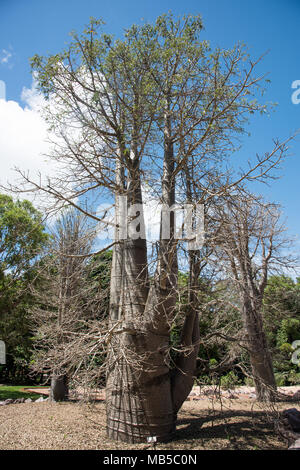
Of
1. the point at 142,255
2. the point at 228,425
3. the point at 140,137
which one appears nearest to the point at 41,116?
the point at 140,137

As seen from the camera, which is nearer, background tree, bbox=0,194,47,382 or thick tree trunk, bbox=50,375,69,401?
thick tree trunk, bbox=50,375,69,401

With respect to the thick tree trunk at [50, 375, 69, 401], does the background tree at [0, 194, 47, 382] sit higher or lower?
higher

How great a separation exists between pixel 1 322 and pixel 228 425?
7.47 metres

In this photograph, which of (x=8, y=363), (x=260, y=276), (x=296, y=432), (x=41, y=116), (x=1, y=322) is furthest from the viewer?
(x=8, y=363)

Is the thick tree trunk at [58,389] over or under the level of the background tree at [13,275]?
under

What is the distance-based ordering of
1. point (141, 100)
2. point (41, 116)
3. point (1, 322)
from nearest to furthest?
point (141, 100), point (41, 116), point (1, 322)

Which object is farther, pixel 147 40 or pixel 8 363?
pixel 8 363

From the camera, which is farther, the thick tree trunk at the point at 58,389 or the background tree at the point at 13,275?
the background tree at the point at 13,275

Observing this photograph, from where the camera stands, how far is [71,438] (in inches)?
159

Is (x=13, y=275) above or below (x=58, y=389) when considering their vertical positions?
above

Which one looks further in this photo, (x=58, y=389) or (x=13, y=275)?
(x=13, y=275)

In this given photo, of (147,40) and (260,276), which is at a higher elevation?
(147,40)

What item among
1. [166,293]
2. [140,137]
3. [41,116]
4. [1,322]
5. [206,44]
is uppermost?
[206,44]

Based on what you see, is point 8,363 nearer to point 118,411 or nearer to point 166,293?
point 118,411
